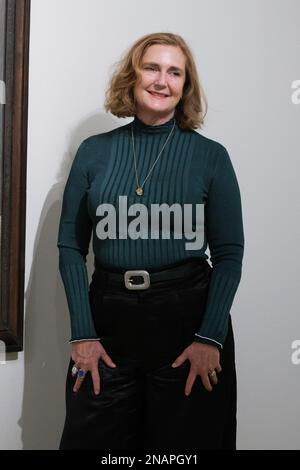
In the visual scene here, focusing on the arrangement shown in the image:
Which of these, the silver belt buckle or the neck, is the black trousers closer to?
the silver belt buckle

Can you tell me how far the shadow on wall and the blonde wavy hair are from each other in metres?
0.35

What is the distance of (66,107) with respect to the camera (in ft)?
5.84

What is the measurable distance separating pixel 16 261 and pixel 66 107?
0.47 metres

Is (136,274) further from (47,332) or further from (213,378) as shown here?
(47,332)

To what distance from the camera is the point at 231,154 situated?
192 cm

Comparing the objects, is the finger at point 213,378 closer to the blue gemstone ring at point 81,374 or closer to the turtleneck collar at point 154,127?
the blue gemstone ring at point 81,374

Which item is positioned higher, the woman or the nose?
the nose

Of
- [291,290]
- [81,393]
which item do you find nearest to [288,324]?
[291,290]

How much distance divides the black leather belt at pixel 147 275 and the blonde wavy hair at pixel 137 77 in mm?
344

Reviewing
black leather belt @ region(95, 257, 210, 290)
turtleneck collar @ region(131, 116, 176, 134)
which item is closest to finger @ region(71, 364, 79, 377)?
black leather belt @ region(95, 257, 210, 290)

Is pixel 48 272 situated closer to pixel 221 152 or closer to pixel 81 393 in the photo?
pixel 81 393

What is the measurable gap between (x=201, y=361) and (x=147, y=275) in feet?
0.75

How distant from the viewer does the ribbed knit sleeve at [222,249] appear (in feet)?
4.50

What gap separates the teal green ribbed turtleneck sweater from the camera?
4.53 feet
